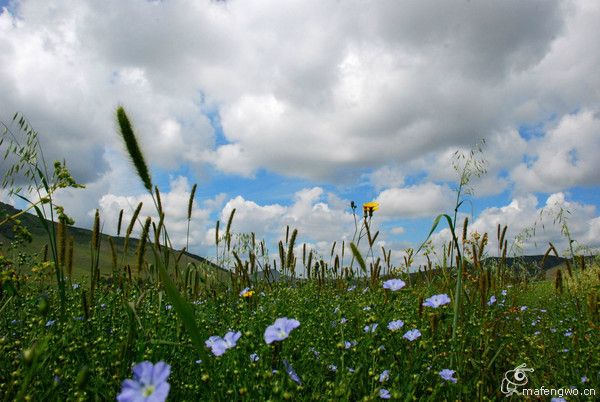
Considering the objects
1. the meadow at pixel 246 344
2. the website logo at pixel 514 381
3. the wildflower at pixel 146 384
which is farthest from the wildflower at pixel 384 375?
the wildflower at pixel 146 384

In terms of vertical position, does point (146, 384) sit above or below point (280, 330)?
below

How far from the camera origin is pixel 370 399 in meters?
2.00

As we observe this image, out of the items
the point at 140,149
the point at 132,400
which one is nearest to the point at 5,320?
the point at 140,149

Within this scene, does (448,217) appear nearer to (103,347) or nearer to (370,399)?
(370,399)

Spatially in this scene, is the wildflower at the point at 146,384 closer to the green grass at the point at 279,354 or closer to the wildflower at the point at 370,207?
the green grass at the point at 279,354

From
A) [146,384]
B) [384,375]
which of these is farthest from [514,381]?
[146,384]

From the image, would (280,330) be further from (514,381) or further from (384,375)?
(514,381)

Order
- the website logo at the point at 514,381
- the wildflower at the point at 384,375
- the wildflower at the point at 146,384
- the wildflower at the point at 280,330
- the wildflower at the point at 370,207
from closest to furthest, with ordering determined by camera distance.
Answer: the wildflower at the point at 146,384 → the wildflower at the point at 280,330 → the wildflower at the point at 384,375 → the website logo at the point at 514,381 → the wildflower at the point at 370,207

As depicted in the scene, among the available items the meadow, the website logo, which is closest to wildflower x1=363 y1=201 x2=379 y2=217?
the meadow

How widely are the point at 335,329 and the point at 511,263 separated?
7602mm

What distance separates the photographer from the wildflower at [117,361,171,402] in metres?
1.51

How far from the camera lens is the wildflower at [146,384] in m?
1.51

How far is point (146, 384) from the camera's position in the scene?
→ 1.59 metres

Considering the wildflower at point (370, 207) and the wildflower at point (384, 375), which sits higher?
the wildflower at point (370, 207)
